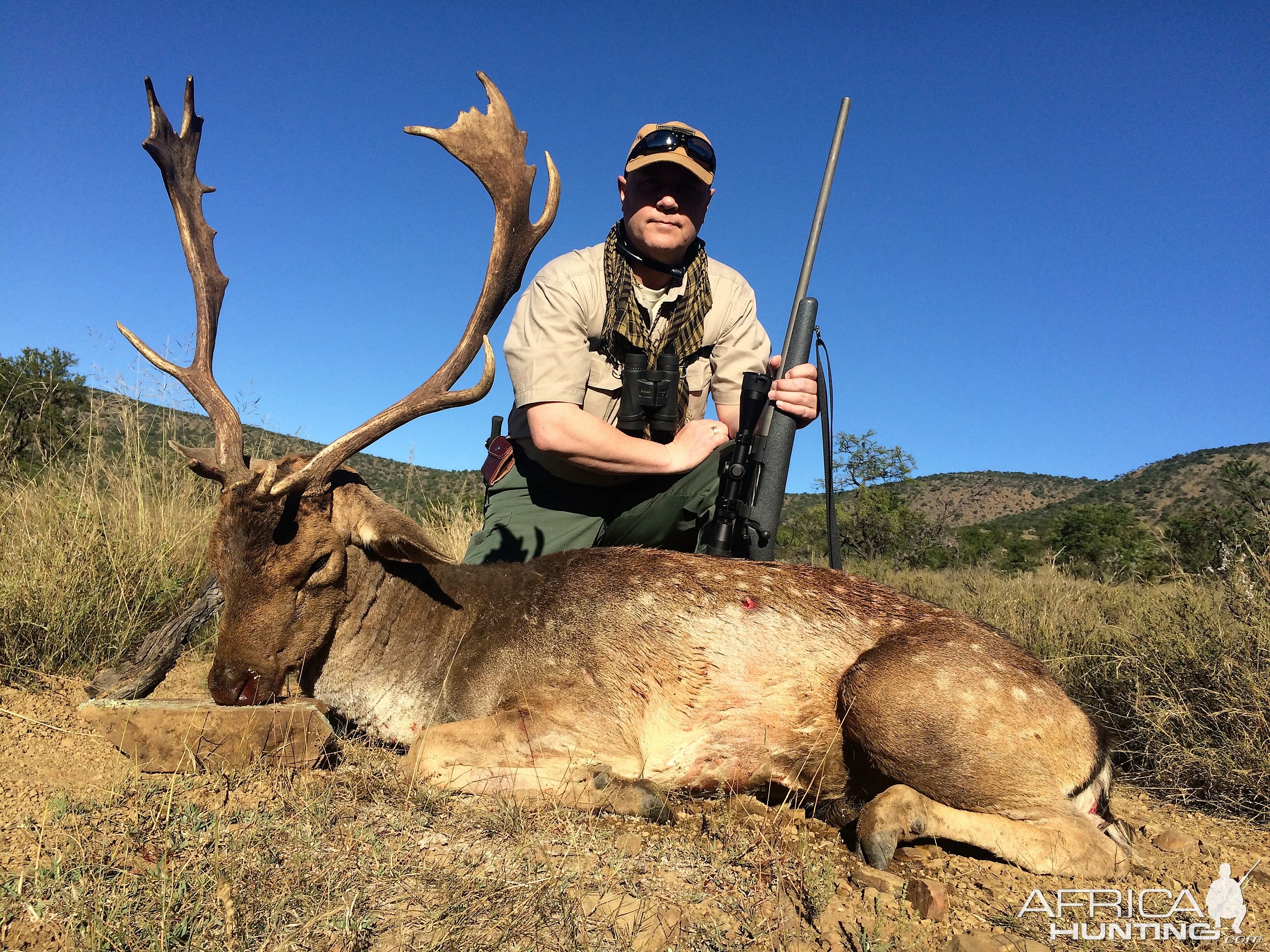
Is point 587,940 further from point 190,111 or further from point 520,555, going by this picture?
point 190,111

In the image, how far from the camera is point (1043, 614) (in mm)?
6547

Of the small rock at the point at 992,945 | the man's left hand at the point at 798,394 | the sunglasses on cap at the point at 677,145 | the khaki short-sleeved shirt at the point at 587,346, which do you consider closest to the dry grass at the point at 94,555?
the khaki short-sleeved shirt at the point at 587,346

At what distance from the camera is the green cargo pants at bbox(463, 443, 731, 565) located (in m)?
5.51

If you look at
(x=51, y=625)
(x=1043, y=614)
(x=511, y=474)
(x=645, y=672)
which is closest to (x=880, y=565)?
(x=1043, y=614)

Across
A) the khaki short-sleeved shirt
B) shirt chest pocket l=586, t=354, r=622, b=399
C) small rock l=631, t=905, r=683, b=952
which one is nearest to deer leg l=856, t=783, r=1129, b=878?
small rock l=631, t=905, r=683, b=952

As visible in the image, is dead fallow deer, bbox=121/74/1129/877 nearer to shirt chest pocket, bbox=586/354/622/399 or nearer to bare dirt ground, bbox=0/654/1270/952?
bare dirt ground, bbox=0/654/1270/952

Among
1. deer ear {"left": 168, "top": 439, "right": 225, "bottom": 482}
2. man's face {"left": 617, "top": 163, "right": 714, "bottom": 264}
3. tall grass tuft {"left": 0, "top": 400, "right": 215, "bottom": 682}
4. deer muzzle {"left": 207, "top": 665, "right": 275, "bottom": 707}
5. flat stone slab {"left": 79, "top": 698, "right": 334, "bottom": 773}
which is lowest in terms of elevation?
flat stone slab {"left": 79, "top": 698, "right": 334, "bottom": 773}

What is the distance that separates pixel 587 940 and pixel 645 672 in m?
1.47

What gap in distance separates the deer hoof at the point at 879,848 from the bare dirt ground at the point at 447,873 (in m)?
0.05

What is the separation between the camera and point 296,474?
3596mm

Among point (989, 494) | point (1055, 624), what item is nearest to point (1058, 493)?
point (989, 494)

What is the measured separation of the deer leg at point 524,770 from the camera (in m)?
3.22

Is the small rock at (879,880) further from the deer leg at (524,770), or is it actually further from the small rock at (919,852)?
the deer leg at (524,770)

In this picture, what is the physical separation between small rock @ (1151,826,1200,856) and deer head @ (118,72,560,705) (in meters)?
3.60
